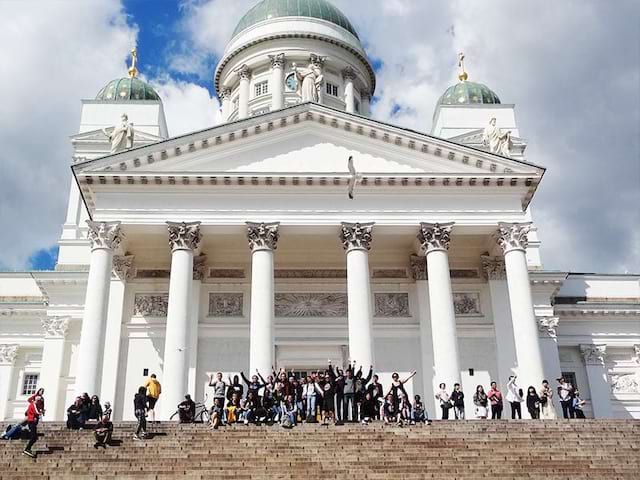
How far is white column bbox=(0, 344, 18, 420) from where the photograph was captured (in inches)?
1171

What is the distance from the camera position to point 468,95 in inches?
1507

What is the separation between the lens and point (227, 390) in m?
18.5

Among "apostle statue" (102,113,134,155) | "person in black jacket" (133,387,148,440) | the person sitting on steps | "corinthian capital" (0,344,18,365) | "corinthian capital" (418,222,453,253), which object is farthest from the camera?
"corinthian capital" (0,344,18,365)

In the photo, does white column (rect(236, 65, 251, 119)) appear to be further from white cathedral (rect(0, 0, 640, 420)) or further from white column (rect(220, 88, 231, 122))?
white cathedral (rect(0, 0, 640, 420))

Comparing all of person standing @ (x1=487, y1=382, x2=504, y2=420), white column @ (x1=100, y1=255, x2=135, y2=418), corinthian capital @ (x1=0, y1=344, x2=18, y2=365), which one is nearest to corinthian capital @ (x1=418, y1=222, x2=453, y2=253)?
person standing @ (x1=487, y1=382, x2=504, y2=420)

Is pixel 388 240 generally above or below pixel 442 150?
below

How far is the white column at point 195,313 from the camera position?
25.0 metres

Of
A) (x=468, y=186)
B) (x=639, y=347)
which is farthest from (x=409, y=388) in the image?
(x=639, y=347)

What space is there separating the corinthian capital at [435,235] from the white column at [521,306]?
1822 millimetres

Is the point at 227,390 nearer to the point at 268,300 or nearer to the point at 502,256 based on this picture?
the point at 268,300

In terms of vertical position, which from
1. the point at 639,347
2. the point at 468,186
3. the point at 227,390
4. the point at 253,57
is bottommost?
the point at 227,390

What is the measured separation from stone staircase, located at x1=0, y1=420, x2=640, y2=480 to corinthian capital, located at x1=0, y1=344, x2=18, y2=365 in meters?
15.0

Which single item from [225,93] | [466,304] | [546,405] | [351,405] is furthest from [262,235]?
[225,93]

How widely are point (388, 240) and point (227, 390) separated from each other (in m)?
9.62
